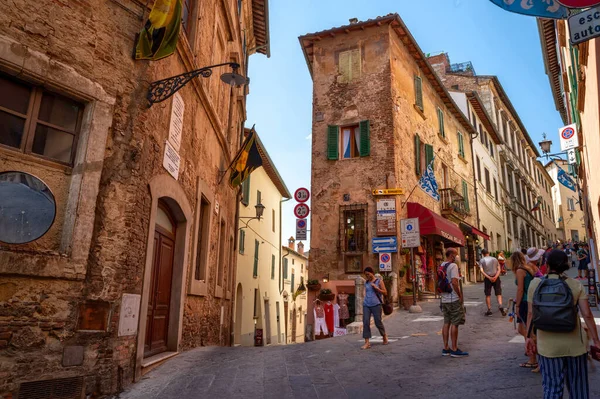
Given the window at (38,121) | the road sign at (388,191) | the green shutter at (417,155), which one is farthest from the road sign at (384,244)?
the window at (38,121)

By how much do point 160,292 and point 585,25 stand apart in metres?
6.36

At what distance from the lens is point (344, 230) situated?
15602mm

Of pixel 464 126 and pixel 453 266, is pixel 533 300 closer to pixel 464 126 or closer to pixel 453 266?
pixel 453 266

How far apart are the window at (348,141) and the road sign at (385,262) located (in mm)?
3743

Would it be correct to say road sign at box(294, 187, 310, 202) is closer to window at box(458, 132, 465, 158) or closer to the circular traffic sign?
the circular traffic sign

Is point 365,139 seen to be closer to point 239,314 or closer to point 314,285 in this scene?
point 314,285

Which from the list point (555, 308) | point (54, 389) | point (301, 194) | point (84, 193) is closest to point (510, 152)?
point (301, 194)

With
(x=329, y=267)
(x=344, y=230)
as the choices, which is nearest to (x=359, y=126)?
(x=344, y=230)

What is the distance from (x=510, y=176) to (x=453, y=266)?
2826 centimetres

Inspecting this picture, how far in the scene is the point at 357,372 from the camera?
606 centimetres

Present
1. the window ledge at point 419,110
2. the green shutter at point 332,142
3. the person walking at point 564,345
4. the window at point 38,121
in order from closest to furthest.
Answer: the person walking at point 564,345 < the window at point 38,121 < the green shutter at point 332,142 < the window ledge at point 419,110

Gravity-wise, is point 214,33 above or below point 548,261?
above

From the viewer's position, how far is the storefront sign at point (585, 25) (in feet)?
12.9

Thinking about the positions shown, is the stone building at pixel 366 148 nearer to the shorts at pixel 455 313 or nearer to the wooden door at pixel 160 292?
the shorts at pixel 455 313
